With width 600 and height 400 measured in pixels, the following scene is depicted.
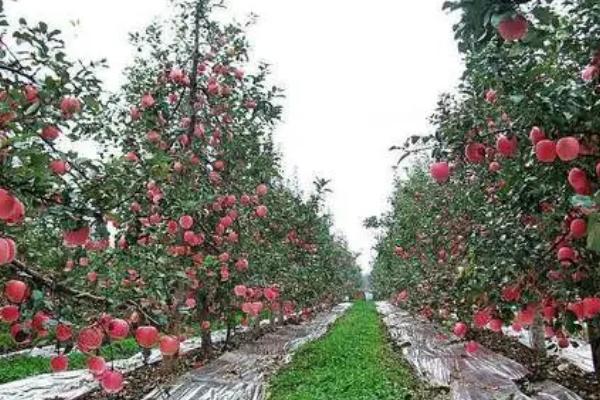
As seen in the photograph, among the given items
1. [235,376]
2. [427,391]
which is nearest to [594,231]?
[427,391]

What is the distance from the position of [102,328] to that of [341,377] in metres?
6.11

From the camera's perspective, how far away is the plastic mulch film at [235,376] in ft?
21.8

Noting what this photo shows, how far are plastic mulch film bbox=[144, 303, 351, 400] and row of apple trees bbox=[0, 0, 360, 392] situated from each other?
65 cm

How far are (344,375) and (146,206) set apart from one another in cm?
485

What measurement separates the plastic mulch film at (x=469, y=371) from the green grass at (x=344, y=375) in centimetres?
35

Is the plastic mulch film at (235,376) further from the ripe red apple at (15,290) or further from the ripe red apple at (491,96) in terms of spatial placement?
the ripe red apple at (491,96)

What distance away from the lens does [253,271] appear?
25.3 ft

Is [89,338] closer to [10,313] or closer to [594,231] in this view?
[10,313]

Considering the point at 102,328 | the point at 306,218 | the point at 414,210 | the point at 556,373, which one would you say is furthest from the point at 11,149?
the point at 414,210

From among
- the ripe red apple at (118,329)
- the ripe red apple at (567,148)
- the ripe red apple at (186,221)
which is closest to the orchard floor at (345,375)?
the ripe red apple at (186,221)

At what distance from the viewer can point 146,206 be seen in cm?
422

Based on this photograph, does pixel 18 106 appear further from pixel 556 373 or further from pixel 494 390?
pixel 556 373

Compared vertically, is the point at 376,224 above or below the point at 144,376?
above

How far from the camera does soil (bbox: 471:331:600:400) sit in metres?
6.38
